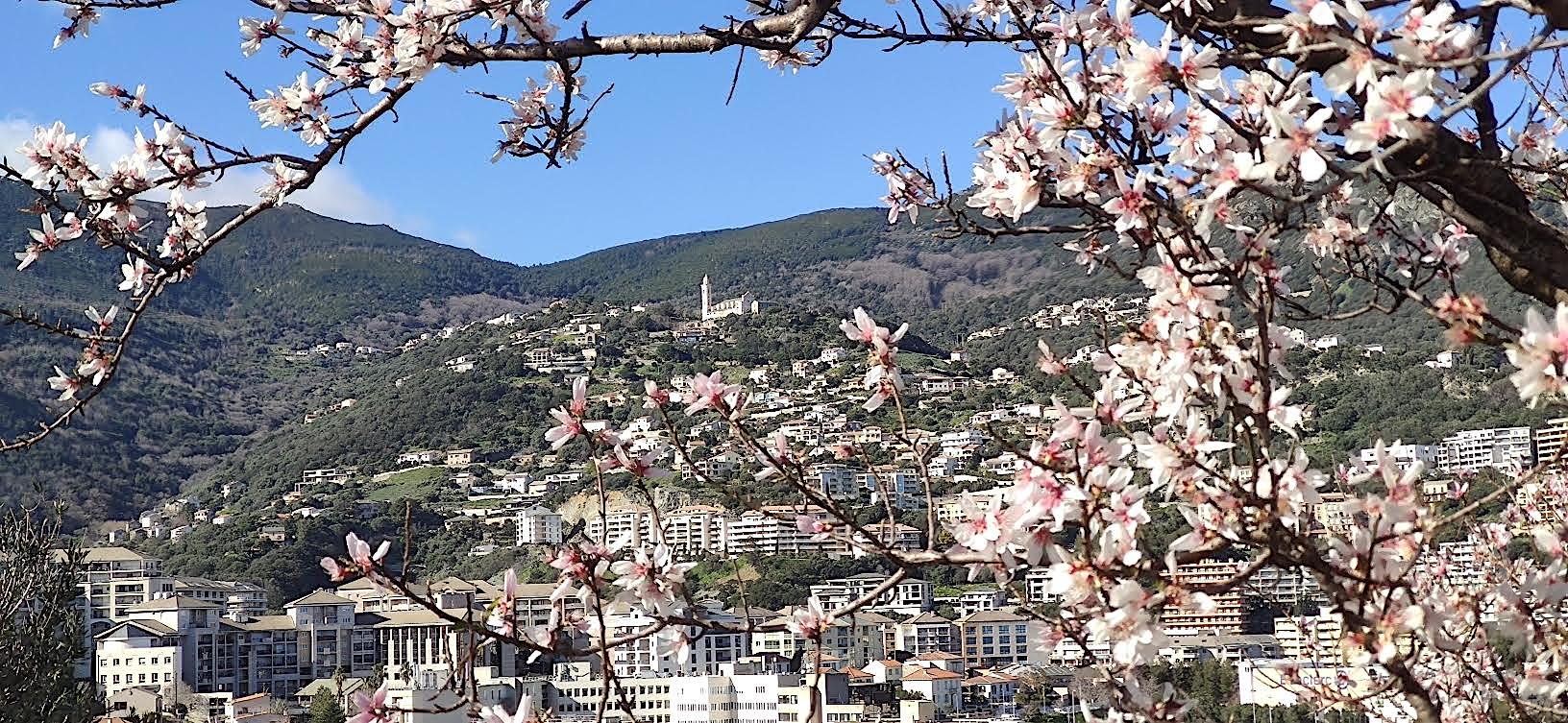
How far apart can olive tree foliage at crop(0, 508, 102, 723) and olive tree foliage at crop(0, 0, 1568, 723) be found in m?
8.90

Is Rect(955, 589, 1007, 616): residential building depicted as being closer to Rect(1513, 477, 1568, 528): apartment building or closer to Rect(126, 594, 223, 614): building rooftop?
Rect(126, 594, 223, 614): building rooftop

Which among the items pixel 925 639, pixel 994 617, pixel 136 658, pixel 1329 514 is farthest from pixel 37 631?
pixel 925 639

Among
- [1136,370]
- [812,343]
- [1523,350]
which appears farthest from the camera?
[812,343]

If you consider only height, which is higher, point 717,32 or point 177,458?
point 177,458

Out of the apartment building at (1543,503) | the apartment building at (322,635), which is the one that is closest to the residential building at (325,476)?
the apartment building at (322,635)

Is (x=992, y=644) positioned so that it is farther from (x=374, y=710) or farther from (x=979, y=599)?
(x=374, y=710)

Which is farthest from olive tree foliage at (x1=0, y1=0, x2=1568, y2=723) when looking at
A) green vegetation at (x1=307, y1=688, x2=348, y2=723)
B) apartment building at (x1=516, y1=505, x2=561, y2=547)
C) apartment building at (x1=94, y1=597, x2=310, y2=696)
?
apartment building at (x1=516, y1=505, x2=561, y2=547)

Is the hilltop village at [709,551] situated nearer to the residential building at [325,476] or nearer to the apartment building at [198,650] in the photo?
the apartment building at [198,650]

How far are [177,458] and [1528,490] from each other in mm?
100927

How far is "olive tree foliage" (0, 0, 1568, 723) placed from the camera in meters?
1.35

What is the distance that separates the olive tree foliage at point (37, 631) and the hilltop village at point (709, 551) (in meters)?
2.75

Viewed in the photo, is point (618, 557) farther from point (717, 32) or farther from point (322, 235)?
point (322, 235)

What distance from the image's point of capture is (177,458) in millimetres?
96312

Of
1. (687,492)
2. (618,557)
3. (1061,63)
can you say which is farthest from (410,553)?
(687,492)
